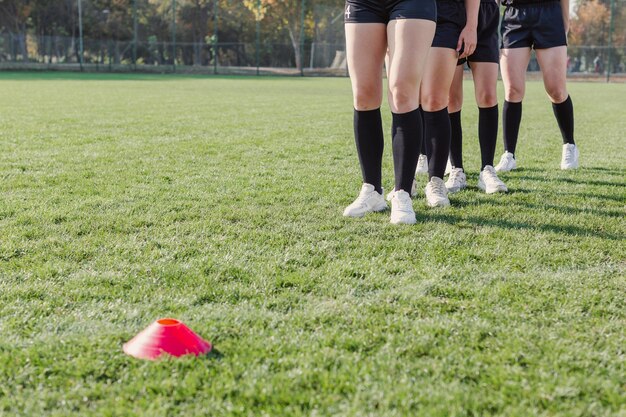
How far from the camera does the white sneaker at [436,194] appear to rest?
4.38 metres

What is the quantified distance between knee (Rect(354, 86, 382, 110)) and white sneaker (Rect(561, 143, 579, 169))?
259 centimetres

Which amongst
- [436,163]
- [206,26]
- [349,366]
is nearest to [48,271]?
[349,366]

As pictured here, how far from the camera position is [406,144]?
4094 millimetres

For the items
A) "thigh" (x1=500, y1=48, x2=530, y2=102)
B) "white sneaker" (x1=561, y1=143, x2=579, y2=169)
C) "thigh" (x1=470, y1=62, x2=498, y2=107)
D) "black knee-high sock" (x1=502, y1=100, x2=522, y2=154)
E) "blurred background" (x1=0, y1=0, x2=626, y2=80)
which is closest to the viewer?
"thigh" (x1=470, y1=62, x2=498, y2=107)

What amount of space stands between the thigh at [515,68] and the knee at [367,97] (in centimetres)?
197

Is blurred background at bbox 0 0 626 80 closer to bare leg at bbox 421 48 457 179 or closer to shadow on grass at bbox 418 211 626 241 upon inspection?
bare leg at bbox 421 48 457 179

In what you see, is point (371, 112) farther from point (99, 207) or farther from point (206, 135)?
point (206, 135)

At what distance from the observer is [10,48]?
41250 mm

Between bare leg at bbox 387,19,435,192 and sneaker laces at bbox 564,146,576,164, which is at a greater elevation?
bare leg at bbox 387,19,435,192

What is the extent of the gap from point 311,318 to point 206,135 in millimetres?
6244

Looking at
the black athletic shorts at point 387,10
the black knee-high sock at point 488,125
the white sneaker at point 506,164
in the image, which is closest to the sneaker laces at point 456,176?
the black knee-high sock at point 488,125

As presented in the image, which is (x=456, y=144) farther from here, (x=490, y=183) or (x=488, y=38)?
(x=488, y=38)

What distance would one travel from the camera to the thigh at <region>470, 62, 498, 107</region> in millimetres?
5146

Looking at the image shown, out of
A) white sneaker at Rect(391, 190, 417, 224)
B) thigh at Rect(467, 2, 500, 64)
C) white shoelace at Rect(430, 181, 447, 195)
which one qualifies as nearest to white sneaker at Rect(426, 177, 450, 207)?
white shoelace at Rect(430, 181, 447, 195)
